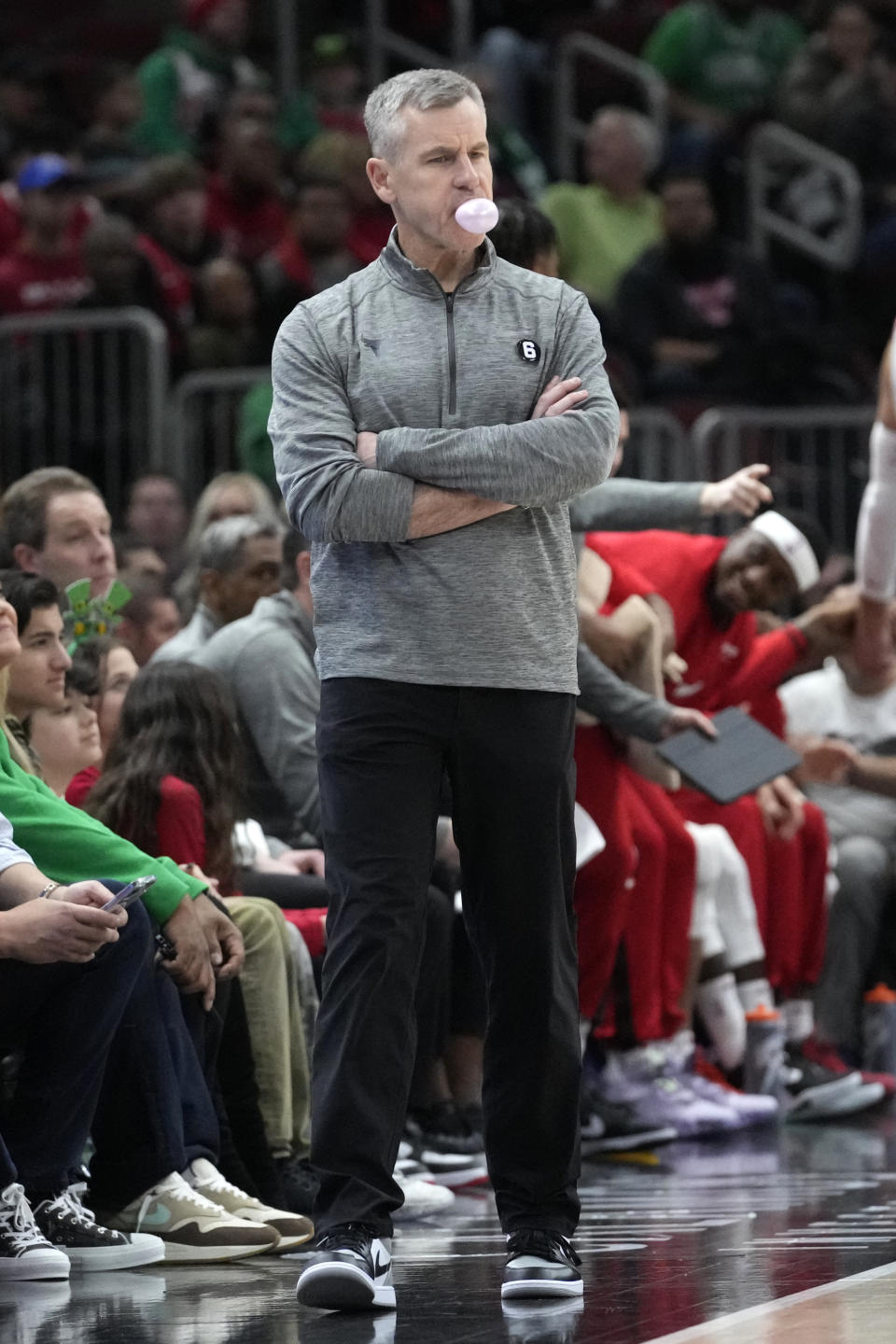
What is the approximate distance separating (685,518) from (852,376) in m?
5.69

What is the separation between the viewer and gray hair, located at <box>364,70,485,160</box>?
4094 millimetres

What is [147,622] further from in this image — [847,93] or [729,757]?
[847,93]

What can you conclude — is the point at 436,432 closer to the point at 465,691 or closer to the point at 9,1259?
the point at 465,691

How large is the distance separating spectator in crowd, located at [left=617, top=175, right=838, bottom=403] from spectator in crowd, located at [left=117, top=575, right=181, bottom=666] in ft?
14.6

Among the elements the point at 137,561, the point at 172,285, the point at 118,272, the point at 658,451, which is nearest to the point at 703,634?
the point at 137,561

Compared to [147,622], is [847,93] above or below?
above

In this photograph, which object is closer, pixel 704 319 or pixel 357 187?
pixel 704 319

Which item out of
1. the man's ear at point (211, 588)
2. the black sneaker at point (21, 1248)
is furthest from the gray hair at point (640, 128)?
the black sneaker at point (21, 1248)

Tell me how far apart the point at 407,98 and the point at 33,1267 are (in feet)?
6.89

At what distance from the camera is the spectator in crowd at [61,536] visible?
6.47 m

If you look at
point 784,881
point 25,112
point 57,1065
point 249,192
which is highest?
point 25,112

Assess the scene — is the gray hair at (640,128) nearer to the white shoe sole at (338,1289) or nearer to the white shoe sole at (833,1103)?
Result: the white shoe sole at (833,1103)

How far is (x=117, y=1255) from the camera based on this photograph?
4578mm

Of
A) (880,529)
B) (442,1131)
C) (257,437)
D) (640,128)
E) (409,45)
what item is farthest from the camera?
(409,45)
